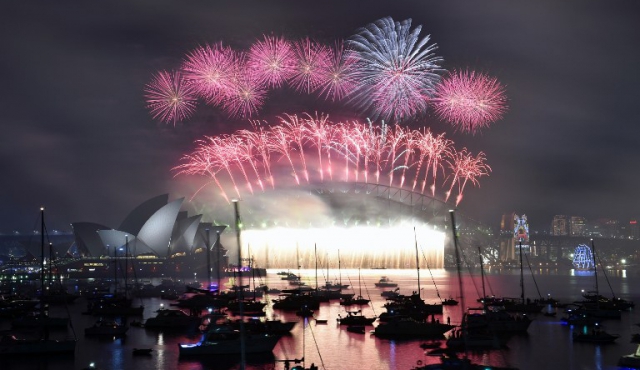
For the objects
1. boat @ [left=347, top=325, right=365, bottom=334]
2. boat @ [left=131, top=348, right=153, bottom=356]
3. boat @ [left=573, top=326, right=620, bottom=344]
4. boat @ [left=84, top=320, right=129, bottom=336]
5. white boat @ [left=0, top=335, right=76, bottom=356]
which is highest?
white boat @ [left=0, top=335, right=76, bottom=356]

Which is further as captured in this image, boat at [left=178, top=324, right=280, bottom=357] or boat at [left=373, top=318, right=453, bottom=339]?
boat at [left=373, top=318, right=453, bottom=339]

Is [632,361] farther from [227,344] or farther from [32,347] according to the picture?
[32,347]

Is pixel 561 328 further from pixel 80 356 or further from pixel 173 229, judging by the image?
pixel 173 229

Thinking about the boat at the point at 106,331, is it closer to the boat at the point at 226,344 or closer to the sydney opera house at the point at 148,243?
the boat at the point at 226,344

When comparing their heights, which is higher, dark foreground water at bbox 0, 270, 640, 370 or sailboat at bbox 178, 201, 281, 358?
sailboat at bbox 178, 201, 281, 358

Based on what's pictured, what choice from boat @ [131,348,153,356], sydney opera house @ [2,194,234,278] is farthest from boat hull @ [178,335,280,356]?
sydney opera house @ [2,194,234,278]

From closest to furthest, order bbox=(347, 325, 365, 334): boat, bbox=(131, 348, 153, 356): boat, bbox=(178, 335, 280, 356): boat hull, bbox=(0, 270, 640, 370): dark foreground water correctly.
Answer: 1. bbox=(0, 270, 640, 370): dark foreground water
2. bbox=(178, 335, 280, 356): boat hull
3. bbox=(131, 348, 153, 356): boat
4. bbox=(347, 325, 365, 334): boat

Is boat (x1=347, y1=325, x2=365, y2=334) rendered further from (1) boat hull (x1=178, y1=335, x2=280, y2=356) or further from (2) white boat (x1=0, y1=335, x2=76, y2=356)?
(2) white boat (x1=0, y1=335, x2=76, y2=356)

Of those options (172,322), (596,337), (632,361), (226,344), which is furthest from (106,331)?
(632,361)

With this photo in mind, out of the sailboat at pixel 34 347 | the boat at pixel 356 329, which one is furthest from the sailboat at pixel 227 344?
the boat at pixel 356 329
